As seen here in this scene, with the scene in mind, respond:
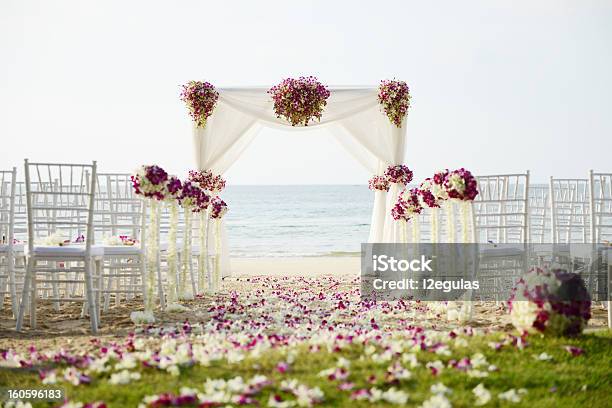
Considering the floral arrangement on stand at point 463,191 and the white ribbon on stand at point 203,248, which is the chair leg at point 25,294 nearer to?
the white ribbon on stand at point 203,248

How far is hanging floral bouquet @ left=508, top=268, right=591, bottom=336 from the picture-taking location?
4211 mm

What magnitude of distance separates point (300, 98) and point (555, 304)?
5258 millimetres

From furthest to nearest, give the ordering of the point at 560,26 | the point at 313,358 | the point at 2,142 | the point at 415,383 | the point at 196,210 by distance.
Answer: the point at 2,142 → the point at 560,26 → the point at 196,210 → the point at 313,358 → the point at 415,383

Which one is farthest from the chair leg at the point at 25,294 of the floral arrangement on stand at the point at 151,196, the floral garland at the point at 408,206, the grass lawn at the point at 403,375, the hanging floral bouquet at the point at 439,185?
the floral garland at the point at 408,206

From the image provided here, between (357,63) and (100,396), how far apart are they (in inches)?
715

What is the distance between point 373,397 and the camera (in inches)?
127

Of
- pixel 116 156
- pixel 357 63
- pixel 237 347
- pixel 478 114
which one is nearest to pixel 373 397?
pixel 237 347

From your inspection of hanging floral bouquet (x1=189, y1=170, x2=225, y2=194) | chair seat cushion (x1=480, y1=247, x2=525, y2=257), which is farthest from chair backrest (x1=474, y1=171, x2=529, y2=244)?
hanging floral bouquet (x1=189, y1=170, x2=225, y2=194)

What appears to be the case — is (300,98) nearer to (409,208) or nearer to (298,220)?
(409,208)

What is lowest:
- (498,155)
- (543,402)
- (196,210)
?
(543,402)

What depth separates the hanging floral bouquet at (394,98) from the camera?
8.96 m

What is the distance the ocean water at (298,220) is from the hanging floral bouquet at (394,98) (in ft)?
29.4

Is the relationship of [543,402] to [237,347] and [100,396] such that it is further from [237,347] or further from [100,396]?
[100,396]

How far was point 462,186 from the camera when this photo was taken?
5.51m
